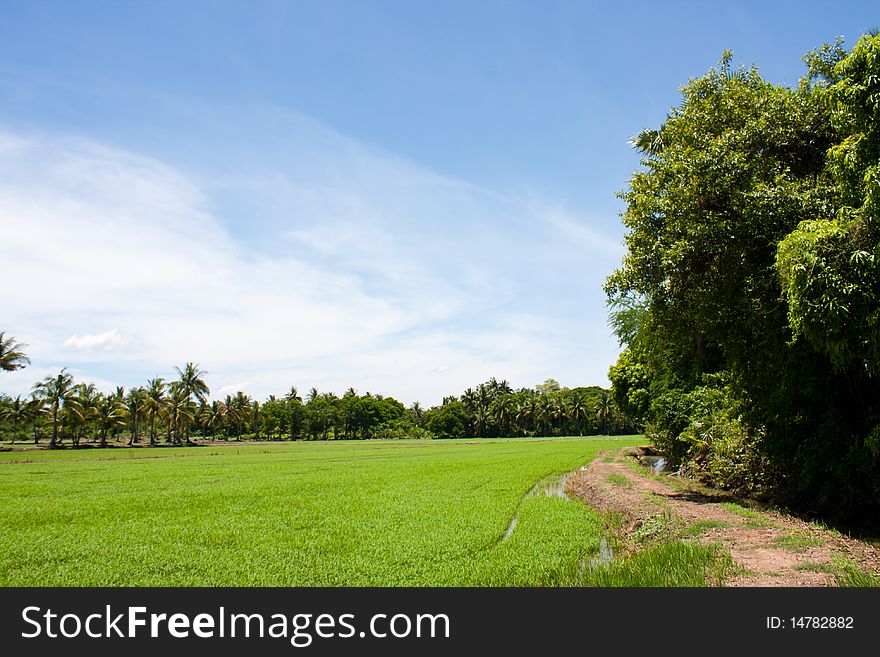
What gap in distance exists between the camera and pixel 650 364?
26.3 meters

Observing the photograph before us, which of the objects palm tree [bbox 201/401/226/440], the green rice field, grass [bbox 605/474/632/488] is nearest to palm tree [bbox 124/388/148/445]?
palm tree [bbox 201/401/226/440]

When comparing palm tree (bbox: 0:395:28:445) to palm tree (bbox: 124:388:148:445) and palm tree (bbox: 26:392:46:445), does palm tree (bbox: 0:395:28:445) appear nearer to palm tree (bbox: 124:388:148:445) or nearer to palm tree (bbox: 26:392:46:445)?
palm tree (bbox: 26:392:46:445)

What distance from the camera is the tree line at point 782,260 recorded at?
8.11 metres

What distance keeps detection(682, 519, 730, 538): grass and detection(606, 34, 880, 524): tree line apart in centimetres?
A: 289

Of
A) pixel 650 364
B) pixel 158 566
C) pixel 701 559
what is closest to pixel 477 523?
pixel 701 559

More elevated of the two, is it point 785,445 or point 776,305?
point 776,305

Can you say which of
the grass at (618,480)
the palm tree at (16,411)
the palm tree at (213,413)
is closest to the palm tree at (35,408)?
the palm tree at (16,411)

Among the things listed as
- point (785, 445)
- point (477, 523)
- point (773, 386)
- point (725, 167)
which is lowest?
point (477, 523)

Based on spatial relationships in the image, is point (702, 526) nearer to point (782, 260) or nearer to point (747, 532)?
point (747, 532)

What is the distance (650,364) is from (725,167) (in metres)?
16.5

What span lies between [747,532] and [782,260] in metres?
5.44

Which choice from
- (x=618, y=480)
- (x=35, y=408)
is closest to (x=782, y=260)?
(x=618, y=480)
